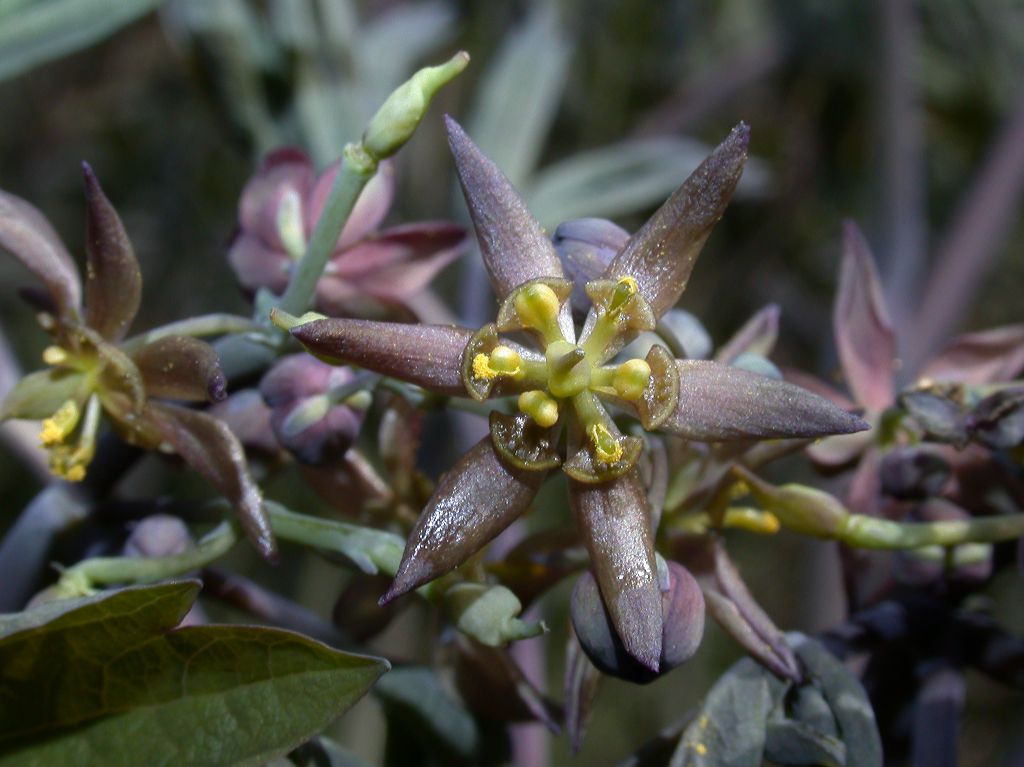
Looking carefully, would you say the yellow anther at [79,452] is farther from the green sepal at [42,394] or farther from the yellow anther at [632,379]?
the yellow anther at [632,379]

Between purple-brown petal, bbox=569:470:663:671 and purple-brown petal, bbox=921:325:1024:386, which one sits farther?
purple-brown petal, bbox=921:325:1024:386

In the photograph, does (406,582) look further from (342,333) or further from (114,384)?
(114,384)

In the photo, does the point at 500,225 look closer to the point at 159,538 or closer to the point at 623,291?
the point at 623,291

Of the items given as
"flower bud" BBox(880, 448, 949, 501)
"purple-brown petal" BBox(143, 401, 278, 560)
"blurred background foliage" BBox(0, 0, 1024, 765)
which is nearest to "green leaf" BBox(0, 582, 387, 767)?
"purple-brown petal" BBox(143, 401, 278, 560)

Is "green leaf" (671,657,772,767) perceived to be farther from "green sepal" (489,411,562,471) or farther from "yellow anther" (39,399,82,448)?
"yellow anther" (39,399,82,448)

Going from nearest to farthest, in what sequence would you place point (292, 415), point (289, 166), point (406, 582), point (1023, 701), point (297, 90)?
point (406, 582), point (292, 415), point (289, 166), point (297, 90), point (1023, 701)

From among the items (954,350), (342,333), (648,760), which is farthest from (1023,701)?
(342,333)

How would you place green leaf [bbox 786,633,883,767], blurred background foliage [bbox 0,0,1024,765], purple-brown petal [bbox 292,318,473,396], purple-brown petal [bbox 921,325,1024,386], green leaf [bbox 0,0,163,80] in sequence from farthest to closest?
blurred background foliage [bbox 0,0,1024,765] < green leaf [bbox 0,0,163,80] < purple-brown petal [bbox 921,325,1024,386] < green leaf [bbox 786,633,883,767] < purple-brown petal [bbox 292,318,473,396]
